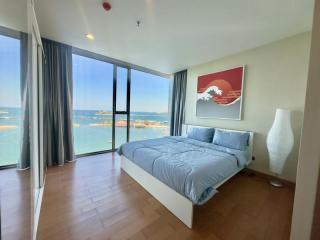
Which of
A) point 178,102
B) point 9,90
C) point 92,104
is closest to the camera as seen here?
point 9,90

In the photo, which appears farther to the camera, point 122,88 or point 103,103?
point 122,88

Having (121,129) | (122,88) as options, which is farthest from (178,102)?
(121,129)

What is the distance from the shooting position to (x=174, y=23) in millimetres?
2098

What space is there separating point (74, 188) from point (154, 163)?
1255 mm

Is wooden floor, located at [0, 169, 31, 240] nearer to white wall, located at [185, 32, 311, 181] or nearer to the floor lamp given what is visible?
the floor lamp

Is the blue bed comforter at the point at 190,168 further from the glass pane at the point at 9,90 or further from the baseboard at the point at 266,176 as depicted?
the glass pane at the point at 9,90

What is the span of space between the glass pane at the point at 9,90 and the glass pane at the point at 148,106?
3133 millimetres

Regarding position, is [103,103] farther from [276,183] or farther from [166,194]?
[276,183]

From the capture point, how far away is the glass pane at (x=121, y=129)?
394 cm

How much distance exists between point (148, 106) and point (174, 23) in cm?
317

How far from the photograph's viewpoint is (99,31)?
7.75ft

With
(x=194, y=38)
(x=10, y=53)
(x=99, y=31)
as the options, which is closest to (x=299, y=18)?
(x=194, y=38)

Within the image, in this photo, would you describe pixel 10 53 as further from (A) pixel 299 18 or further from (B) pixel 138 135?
(B) pixel 138 135

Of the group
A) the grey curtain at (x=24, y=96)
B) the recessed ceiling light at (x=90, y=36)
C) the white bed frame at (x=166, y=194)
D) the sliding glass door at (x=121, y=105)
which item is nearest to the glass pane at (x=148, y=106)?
the sliding glass door at (x=121, y=105)
